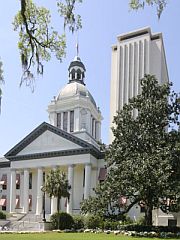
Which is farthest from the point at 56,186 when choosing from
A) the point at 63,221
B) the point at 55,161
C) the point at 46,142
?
the point at 46,142

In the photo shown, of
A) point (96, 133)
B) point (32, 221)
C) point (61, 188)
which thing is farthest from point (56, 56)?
point (96, 133)

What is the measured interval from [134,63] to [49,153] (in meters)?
25.3

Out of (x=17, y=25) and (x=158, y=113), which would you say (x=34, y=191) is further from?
(x=17, y=25)

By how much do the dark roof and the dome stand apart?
468 inches

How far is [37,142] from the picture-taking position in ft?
198

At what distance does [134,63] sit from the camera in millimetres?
74375

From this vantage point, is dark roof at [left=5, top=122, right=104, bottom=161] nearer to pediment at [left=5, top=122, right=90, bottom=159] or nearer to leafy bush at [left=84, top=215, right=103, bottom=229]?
pediment at [left=5, top=122, right=90, bottom=159]

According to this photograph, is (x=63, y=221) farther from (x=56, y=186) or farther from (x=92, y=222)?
(x=56, y=186)

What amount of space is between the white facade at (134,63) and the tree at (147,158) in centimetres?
3268

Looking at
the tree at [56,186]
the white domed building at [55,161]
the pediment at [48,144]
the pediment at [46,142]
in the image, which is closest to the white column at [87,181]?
the white domed building at [55,161]

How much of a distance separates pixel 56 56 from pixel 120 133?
93.2 feet

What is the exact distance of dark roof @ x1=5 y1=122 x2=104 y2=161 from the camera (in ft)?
184

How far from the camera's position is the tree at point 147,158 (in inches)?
1387

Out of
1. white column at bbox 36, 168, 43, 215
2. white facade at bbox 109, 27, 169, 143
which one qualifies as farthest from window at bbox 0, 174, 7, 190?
white facade at bbox 109, 27, 169, 143
